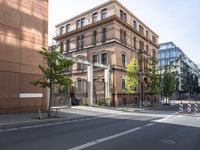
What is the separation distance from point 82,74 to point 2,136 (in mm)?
30147

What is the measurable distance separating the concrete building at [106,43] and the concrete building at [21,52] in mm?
12732

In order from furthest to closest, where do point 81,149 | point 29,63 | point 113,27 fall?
point 113,27
point 29,63
point 81,149

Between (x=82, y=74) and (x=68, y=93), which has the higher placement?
(x=82, y=74)

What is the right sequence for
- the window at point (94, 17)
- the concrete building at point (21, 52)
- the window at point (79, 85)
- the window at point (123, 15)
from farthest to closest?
the window at point (79, 85)
the window at point (94, 17)
the window at point (123, 15)
the concrete building at point (21, 52)

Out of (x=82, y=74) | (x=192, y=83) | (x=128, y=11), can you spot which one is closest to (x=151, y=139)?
(x=82, y=74)

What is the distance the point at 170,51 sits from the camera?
294 feet

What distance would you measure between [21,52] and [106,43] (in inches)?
716

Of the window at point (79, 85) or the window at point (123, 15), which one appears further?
the window at point (79, 85)

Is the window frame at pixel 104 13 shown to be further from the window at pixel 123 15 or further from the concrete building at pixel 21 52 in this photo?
the concrete building at pixel 21 52

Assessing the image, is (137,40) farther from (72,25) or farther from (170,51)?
(170,51)

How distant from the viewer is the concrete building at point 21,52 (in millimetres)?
18750

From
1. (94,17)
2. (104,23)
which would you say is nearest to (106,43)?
(104,23)

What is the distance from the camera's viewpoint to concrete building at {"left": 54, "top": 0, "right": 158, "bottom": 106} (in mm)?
34719

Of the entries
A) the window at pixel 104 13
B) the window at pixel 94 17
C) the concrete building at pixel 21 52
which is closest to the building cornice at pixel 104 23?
the window at pixel 94 17
